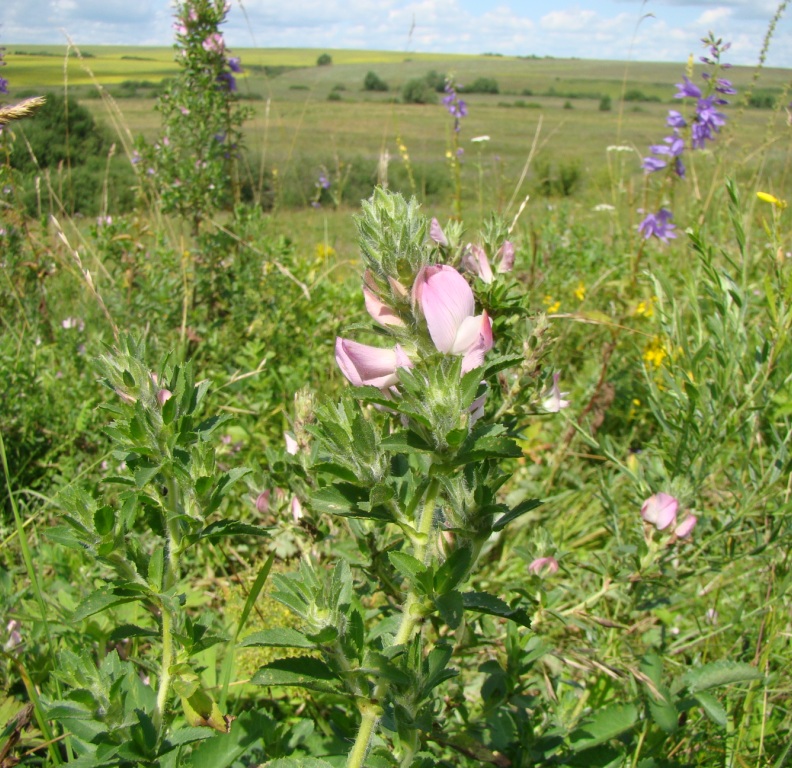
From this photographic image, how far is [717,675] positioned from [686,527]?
0.29 meters

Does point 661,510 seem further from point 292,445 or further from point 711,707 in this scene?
point 292,445

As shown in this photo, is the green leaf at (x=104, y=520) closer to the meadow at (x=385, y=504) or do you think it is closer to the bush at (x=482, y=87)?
the meadow at (x=385, y=504)

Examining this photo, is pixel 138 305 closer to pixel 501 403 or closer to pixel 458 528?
pixel 501 403

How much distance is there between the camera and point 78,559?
2.09 meters

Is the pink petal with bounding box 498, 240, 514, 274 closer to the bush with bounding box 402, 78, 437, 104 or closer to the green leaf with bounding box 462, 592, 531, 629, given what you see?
the green leaf with bounding box 462, 592, 531, 629

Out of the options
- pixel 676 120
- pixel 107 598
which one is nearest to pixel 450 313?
pixel 107 598

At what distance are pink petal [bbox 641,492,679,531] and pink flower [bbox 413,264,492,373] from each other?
0.79 meters

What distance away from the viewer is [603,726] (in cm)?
131

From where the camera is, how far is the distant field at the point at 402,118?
4316mm

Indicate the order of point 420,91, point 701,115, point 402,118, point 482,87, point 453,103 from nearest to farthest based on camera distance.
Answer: point 701,115 < point 453,103 < point 420,91 < point 402,118 < point 482,87

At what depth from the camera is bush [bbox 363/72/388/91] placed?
51.4 m

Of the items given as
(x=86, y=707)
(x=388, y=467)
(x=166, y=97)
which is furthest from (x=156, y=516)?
(x=166, y=97)

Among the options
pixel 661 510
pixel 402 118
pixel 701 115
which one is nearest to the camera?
pixel 661 510

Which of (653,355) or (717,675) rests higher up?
(653,355)
